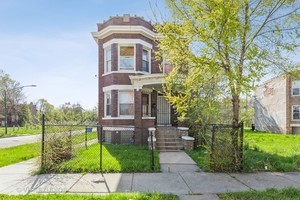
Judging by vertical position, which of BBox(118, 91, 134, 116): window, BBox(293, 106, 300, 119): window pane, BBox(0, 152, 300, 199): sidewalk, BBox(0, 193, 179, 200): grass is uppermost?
BBox(118, 91, 134, 116): window

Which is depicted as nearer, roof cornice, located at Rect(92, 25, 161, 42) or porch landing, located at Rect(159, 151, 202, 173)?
porch landing, located at Rect(159, 151, 202, 173)

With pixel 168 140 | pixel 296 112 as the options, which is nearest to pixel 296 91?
pixel 296 112

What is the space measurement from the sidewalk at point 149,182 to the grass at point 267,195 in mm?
361

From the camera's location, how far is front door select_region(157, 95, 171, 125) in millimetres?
16922

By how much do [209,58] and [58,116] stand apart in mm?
6686

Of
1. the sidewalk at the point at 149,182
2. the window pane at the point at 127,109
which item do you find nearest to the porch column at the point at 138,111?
the window pane at the point at 127,109

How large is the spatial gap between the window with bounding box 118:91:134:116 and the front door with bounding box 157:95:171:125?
2.01 metres

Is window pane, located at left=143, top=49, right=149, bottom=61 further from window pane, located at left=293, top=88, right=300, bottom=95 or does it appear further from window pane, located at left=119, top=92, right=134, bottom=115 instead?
window pane, located at left=293, top=88, right=300, bottom=95

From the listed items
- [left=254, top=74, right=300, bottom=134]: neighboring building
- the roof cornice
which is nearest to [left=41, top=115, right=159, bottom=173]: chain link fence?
the roof cornice

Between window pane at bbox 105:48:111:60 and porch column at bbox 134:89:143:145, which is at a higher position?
window pane at bbox 105:48:111:60

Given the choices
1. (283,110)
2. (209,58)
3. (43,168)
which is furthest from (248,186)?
(283,110)

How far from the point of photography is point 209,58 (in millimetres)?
7520

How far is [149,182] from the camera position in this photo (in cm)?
664

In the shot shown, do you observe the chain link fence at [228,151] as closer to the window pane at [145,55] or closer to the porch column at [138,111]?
the porch column at [138,111]
